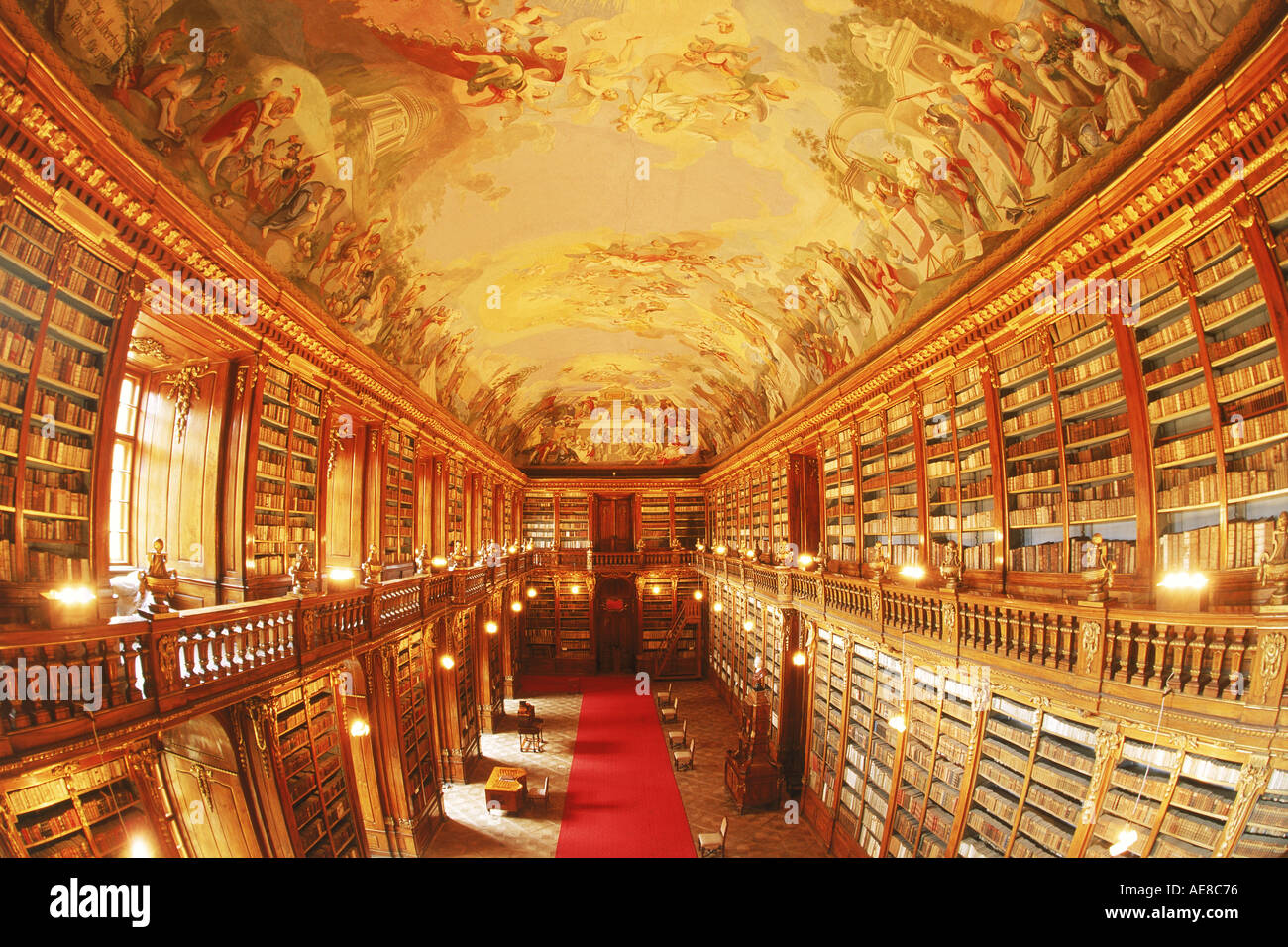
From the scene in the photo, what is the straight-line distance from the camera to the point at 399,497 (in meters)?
13.3

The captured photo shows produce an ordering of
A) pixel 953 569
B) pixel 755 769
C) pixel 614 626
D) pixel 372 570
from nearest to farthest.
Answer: pixel 953 569 < pixel 372 570 < pixel 755 769 < pixel 614 626

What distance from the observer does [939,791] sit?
812cm

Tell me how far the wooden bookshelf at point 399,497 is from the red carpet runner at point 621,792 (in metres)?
6.19

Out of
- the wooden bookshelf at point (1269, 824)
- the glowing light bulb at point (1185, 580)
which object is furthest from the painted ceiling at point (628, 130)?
the wooden bookshelf at point (1269, 824)

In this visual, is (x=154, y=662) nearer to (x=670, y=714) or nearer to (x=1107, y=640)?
(x=1107, y=640)

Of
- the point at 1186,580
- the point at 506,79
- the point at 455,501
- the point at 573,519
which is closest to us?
the point at 1186,580

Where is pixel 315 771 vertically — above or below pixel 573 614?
above

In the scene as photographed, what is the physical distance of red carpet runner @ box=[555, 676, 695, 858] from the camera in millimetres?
11508

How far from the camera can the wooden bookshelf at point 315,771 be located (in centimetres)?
767

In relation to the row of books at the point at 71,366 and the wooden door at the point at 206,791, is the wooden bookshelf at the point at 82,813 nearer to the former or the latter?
the wooden door at the point at 206,791

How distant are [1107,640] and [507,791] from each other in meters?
10.7

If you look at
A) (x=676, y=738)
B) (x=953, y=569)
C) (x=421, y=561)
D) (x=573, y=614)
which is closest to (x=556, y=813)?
(x=676, y=738)

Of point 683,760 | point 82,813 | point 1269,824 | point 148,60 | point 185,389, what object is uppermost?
point 148,60
